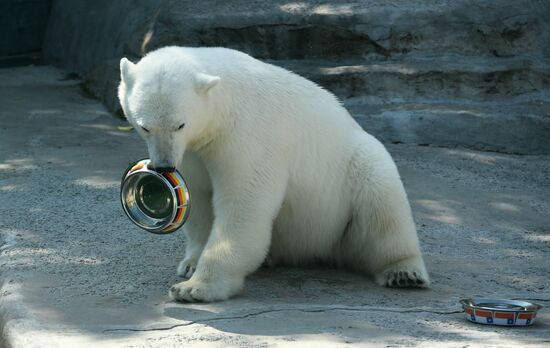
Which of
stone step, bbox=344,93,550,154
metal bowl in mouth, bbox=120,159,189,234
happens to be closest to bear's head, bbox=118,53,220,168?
metal bowl in mouth, bbox=120,159,189,234

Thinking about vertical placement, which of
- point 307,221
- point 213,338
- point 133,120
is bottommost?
point 213,338

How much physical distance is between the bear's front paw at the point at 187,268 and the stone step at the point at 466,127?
3.56m

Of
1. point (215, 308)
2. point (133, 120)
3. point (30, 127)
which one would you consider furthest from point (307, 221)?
point (30, 127)

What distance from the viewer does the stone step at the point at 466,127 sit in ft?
26.3

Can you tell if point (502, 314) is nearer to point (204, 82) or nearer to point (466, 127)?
point (204, 82)

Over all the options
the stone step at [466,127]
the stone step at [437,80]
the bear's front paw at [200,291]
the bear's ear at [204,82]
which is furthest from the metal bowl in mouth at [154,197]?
the stone step at [437,80]

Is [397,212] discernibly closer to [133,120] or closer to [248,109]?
[248,109]

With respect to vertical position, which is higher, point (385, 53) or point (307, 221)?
point (385, 53)

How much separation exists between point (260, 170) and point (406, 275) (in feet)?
3.16

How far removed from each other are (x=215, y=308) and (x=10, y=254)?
A: 1.48 metres

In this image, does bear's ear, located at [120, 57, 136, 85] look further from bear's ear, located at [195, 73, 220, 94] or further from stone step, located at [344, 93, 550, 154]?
stone step, located at [344, 93, 550, 154]

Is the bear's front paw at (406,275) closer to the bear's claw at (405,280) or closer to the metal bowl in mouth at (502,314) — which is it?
the bear's claw at (405,280)

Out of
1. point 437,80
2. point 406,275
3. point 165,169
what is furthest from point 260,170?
point 437,80

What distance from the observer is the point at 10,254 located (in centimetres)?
513
